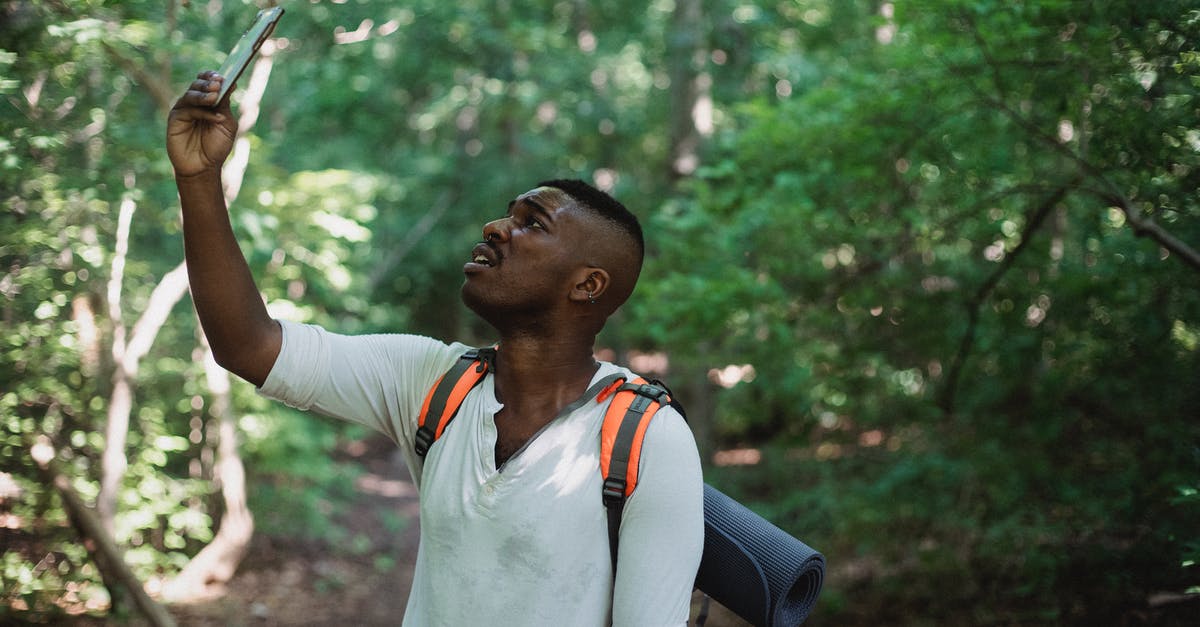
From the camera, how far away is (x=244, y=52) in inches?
74.7

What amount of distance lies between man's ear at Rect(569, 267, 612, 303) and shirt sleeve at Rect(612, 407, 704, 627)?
394 millimetres

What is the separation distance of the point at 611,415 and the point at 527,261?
1.42 ft

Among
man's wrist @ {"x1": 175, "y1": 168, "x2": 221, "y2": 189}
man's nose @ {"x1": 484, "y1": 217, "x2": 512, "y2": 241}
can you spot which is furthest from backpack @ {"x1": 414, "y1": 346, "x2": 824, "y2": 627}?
man's wrist @ {"x1": 175, "y1": 168, "x2": 221, "y2": 189}

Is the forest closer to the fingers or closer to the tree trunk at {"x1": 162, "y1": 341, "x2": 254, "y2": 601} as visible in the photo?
the tree trunk at {"x1": 162, "y1": 341, "x2": 254, "y2": 601}

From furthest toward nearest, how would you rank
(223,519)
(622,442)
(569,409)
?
(223,519), (569,409), (622,442)

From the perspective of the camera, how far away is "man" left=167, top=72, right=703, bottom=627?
6.37ft

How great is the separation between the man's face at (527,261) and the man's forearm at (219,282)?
1.62 ft

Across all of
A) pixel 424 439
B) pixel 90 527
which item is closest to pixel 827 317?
pixel 424 439

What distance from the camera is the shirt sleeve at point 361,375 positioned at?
6.85ft

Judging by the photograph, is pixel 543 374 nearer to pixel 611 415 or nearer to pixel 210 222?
pixel 611 415

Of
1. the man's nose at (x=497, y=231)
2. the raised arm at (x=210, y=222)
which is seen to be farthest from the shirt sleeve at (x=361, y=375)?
the man's nose at (x=497, y=231)

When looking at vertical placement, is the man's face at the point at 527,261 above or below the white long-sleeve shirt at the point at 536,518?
above

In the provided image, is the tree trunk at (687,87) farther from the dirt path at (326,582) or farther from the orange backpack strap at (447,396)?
the orange backpack strap at (447,396)

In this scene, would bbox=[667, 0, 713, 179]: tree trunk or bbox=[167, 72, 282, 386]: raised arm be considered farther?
bbox=[667, 0, 713, 179]: tree trunk
